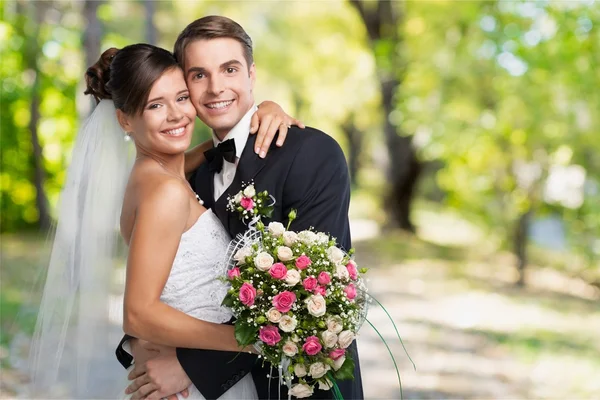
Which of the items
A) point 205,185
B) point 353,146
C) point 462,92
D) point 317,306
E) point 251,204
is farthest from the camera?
point 353,146

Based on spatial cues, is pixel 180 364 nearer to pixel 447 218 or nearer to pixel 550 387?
pixel 550 387

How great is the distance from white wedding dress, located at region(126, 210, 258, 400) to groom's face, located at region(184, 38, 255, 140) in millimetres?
426

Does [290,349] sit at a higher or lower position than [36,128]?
lower

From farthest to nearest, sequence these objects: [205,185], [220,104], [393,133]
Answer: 1. [393,133]
2. [205,185]
3. [220,104]

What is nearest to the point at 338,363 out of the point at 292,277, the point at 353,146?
the point at 292,277

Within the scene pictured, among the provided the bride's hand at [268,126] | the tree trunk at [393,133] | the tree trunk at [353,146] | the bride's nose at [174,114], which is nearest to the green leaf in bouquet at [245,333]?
the bride's hand at [268,126]

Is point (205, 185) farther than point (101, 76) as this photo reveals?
Yes

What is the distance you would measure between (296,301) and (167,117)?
944 millimetres

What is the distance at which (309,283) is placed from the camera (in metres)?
2.75

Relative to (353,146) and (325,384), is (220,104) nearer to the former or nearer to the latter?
(325,384)

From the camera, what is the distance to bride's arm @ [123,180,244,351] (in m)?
2.88

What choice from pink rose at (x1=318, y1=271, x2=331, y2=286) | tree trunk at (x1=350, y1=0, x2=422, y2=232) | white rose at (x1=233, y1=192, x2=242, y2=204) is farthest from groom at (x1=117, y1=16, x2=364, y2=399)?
tree trunk at (x1=350, y1=0, x2=422, y2=232)

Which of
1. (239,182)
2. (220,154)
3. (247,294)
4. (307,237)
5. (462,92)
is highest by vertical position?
(462,92)

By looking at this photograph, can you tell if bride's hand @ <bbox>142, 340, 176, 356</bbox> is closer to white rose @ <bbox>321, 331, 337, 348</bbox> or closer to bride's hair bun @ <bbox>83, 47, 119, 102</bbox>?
white rose @ <bbox>321, 331, 337, 348</bbox>
